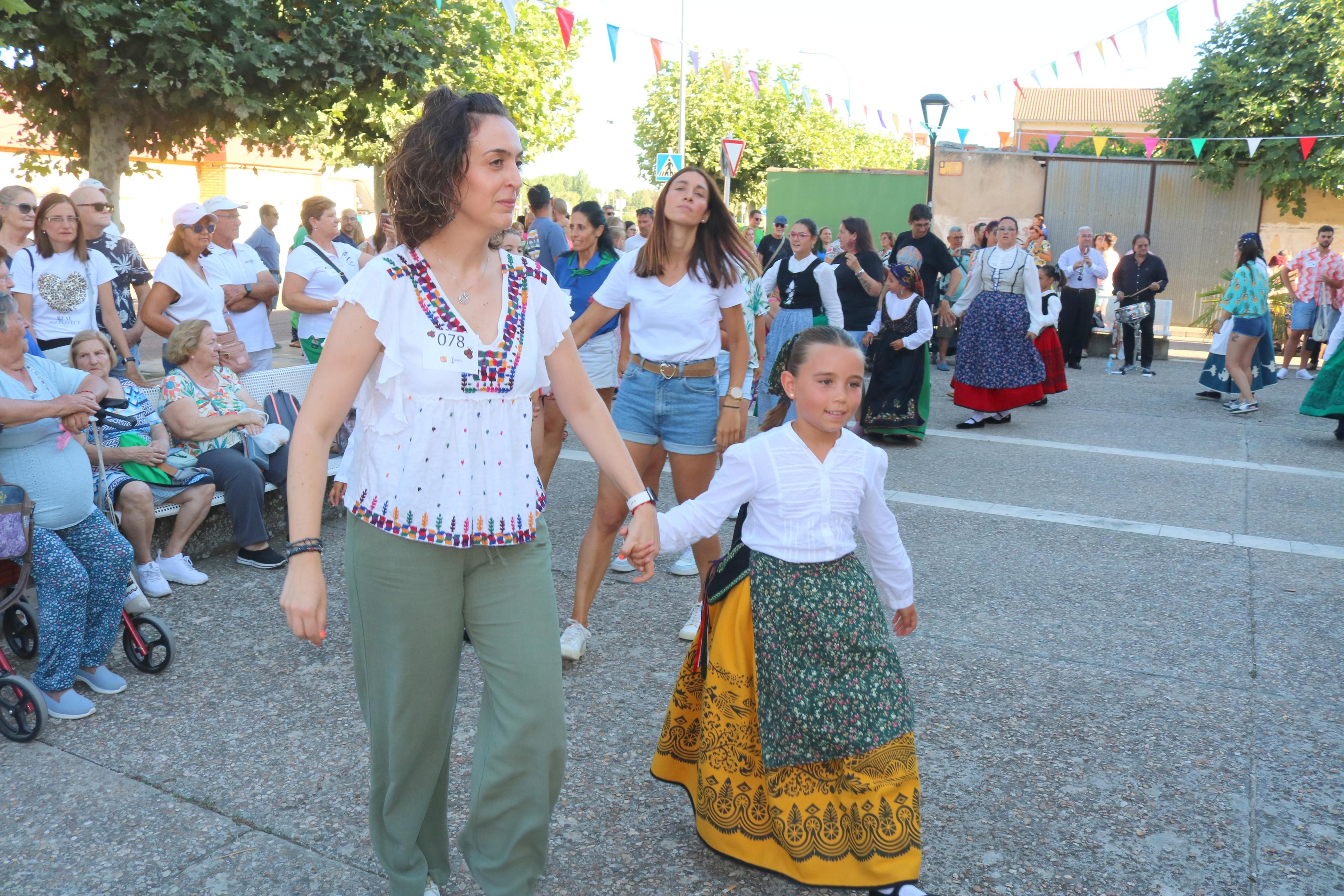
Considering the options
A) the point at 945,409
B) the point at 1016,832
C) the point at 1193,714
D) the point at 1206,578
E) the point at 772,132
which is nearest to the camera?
the point at 1016,832

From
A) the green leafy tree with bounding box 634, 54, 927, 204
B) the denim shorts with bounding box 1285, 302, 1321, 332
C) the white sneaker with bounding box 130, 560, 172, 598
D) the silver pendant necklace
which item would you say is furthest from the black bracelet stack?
the green leafy tree with bounding box 634, 54, 927, 204

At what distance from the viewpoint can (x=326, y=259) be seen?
6668mm

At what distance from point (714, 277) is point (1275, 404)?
9687mm

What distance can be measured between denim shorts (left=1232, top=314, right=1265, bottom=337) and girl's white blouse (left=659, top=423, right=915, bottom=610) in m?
9.66

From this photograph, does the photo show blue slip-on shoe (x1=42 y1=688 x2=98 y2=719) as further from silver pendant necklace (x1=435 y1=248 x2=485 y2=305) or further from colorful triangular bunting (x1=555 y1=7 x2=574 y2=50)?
colorful triangular bunting (x1=555 y1=7 x2=574 y2=50)

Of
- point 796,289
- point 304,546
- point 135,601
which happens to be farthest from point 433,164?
point 796,289

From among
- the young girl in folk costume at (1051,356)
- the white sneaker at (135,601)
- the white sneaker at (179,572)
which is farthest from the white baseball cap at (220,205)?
the young girl in folk costume at (1051,356)

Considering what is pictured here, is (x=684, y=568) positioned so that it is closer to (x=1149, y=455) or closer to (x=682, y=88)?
(x=1149, y=455)

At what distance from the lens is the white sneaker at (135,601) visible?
4.25 meters

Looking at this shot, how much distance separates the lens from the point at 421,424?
7.22 feet

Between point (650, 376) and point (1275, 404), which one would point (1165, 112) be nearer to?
point (1275, 404)

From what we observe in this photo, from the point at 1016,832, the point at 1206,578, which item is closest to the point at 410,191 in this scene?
the point at 1016,832

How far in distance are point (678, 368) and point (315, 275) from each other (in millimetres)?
3260

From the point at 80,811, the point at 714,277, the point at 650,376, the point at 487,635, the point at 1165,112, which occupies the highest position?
the point at 1165,112
